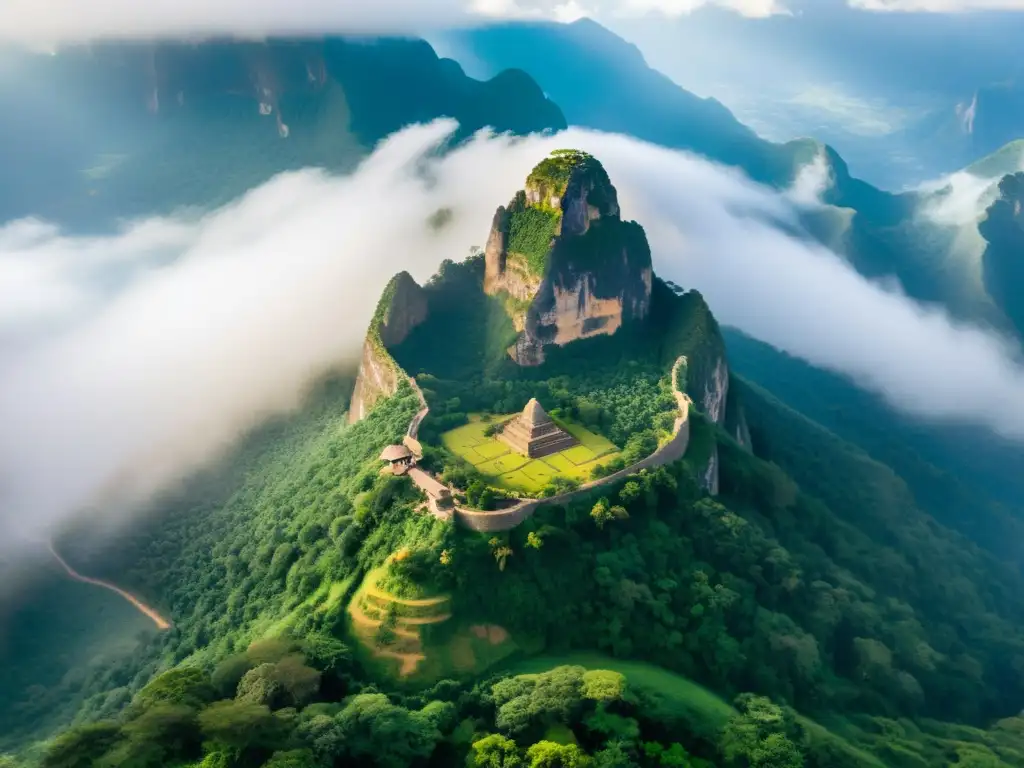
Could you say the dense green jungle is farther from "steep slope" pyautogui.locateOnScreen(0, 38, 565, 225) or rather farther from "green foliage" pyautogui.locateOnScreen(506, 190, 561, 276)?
"steep slope" pyautogui.locateOnScreen(0, 38, 565, 225)

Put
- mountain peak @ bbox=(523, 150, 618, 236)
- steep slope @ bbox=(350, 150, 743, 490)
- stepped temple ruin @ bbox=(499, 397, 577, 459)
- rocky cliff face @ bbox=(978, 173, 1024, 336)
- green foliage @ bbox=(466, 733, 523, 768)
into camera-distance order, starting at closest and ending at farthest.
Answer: green foliage @ bbox=(466, 733, 523, 768) < stepped temple ruin @ bbox=(499, 397, 577, 459) < steep slope @ bbox=(350, 150, 743, 490) < mountain peak @ bbox=(523, 150, 618, 236) < rocky cliff face @ bbox=(978, 173, 1024, 336)

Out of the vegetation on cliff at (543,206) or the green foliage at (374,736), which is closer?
the green foliage at (374,736)

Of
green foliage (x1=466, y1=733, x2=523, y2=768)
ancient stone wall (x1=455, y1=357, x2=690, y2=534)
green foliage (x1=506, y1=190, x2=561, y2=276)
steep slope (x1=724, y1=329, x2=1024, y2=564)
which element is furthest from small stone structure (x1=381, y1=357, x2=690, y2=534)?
steep slope (x1=724, y1=329, x2=1024, y2=564)

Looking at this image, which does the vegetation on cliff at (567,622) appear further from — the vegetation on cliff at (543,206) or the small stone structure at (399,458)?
the vegetation on cliff at (543,206)

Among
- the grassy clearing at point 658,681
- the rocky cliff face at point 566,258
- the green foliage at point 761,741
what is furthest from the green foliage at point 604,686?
the rocky cliff face at point 566,258

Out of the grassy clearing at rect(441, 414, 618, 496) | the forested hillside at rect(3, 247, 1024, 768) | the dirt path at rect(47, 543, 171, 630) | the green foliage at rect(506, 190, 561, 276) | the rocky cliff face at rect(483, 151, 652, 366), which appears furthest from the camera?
the green foliage at rect(506, 190, 561, 276)

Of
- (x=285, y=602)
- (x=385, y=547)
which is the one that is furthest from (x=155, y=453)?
(x=385, y=547)

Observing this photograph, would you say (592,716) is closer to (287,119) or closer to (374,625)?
(374,625)
